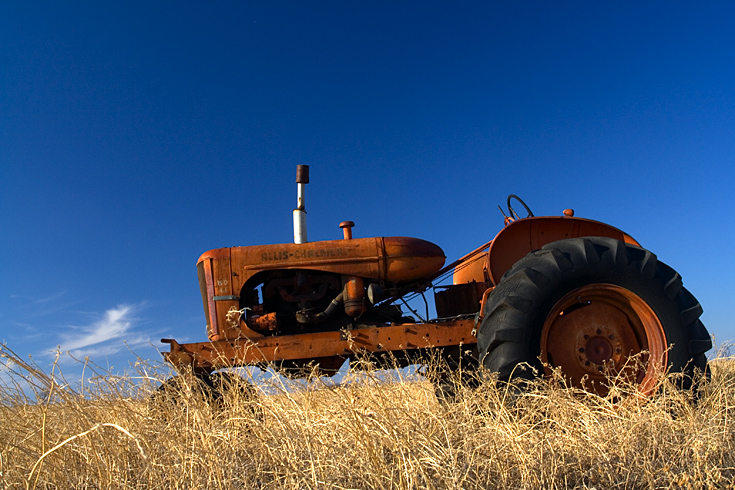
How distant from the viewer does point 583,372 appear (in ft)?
11.9

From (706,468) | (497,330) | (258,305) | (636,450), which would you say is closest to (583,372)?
(497,330)

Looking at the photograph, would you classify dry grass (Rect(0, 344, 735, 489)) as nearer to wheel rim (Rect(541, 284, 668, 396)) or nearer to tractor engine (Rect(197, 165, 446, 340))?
wheel rim (Rect(541, 284, 668, 396))

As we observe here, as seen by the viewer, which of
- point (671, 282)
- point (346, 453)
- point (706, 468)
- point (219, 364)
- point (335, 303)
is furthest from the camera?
point (335, 303)

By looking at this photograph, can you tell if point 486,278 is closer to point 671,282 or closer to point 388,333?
point 388,333

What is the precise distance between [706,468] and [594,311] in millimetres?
1745

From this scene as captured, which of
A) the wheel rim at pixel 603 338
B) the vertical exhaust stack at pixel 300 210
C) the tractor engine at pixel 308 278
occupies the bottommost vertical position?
the wheel rim at pixel 603 338

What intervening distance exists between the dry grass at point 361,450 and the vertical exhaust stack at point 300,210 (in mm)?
2083

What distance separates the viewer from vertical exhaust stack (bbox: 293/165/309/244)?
487 centimetres

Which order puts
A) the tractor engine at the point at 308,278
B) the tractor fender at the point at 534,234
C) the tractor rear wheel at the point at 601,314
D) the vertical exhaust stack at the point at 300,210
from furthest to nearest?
the vertical exhaust stack at the point at 300,210 < the tractor engine at the point at 308,278 < the tractor fender at the point at 534,234 < the tractor rear wheel at the point at 601,314

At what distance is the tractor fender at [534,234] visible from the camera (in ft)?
14.6

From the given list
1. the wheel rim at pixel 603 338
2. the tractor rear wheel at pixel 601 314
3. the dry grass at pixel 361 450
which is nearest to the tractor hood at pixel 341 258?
the tractor rear wheel at pixel 601 314

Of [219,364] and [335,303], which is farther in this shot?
[335,303]

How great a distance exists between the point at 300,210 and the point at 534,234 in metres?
2.17

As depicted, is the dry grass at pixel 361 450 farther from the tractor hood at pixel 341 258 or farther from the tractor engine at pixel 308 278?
the tractor hood at pixel 341 258
